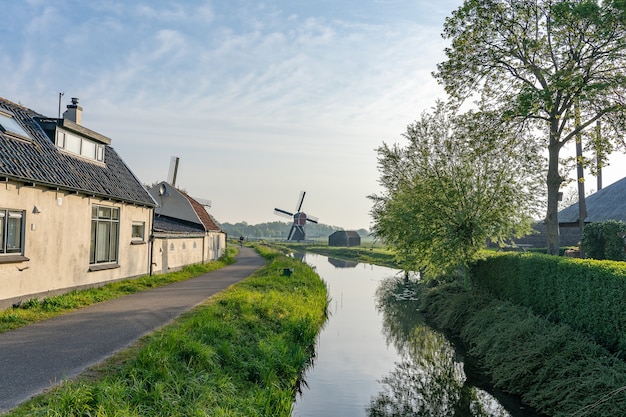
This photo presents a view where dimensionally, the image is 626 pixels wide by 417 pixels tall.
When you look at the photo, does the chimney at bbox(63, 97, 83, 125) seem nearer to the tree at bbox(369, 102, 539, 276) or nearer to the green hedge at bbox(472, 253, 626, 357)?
the tree at bbox(369, 102, 539, 276)

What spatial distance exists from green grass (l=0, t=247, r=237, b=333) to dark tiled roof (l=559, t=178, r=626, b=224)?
28422 millimetres

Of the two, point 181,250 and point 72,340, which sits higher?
point 181,250

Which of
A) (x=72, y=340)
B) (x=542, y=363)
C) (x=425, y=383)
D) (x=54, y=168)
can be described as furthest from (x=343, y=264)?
(x=72, y=340)

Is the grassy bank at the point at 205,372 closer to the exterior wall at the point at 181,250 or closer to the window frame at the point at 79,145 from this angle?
the window frame at the point at 79,145

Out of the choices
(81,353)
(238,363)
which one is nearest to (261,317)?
(238,363)

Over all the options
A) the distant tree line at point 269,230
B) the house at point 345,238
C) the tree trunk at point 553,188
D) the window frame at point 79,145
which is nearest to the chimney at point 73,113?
the window frame at point 79,145

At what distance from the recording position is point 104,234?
48.9 feet

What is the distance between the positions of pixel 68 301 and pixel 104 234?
3819 mm

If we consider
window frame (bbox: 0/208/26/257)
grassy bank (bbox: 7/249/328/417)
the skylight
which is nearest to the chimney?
the skylight

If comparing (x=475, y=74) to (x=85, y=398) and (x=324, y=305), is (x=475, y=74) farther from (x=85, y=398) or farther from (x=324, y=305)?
(x=85, y=398)

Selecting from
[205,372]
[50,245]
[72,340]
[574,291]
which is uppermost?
[50,245]

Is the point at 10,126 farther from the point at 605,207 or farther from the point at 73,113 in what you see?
the point at 605,207

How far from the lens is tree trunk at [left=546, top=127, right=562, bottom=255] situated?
15766 mm

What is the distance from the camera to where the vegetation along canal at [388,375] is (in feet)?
29.1
